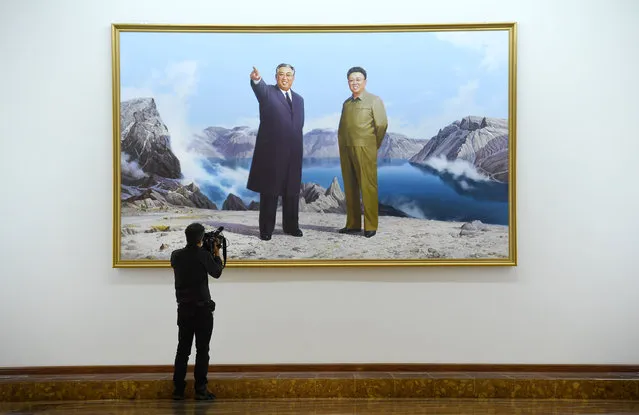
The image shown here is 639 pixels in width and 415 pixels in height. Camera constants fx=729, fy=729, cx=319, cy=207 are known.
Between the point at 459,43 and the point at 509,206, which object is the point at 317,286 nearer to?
the point at 509,206

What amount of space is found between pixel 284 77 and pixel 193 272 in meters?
2.34

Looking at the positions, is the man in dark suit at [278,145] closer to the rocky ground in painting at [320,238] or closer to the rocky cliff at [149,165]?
the rocky ground in painting at [320,238]

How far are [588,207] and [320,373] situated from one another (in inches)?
127

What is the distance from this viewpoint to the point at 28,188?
7.52 m

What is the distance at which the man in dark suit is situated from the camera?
759 centimetres

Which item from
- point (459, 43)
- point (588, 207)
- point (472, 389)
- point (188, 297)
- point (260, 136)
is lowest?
point (472, 389)

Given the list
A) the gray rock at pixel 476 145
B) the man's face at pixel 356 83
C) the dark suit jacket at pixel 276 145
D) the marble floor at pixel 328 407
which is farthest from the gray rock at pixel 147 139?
the gray rock at pixel 476 145

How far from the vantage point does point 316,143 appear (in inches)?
299

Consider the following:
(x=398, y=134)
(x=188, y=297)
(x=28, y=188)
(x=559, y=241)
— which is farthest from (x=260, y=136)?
(x=559, y=241)

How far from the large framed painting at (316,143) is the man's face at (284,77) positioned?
15 mm

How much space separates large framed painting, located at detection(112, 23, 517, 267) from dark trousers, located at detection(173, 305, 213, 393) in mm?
1061

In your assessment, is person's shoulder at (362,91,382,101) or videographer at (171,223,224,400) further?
person's shoulder at (362,91,382,101)

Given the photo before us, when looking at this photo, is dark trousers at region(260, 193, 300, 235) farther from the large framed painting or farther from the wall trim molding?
the wall trim molding

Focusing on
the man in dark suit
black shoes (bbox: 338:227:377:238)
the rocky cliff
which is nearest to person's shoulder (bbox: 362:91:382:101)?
the man in dark suit
